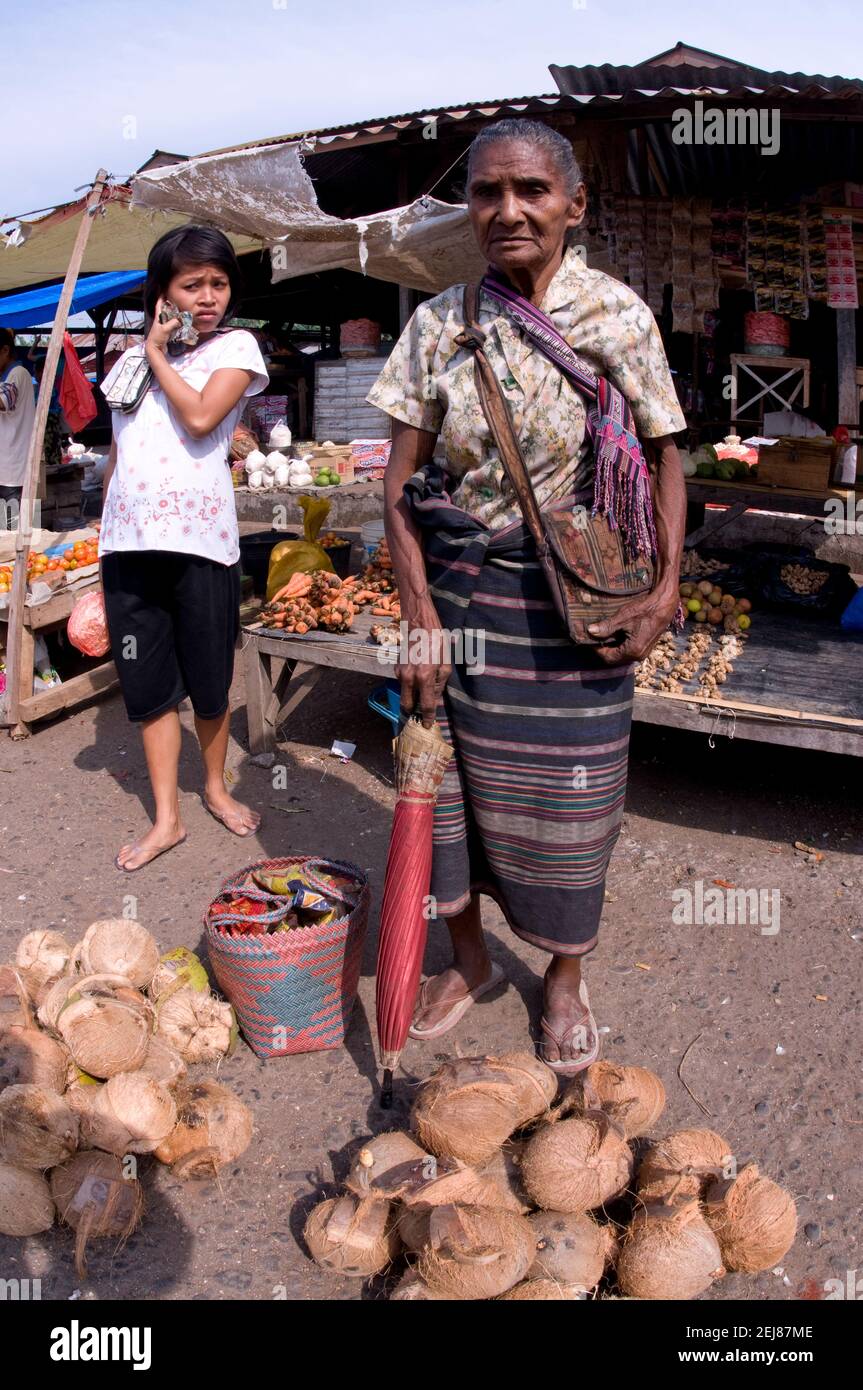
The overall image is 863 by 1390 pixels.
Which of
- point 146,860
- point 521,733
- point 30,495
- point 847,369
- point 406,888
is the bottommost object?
point 146,860

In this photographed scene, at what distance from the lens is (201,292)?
333 centimetres

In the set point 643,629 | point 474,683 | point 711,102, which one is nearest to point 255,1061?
point 474,683

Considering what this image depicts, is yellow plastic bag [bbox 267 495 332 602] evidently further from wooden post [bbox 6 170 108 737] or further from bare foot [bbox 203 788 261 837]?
bare foot [bbox 203 788 261 837]

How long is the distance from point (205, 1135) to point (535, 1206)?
2.69ft

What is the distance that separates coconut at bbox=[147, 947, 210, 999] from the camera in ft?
9.11

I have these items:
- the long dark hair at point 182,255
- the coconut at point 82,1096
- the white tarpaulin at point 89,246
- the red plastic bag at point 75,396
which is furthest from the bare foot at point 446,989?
the white tarpaulin at point 89,246

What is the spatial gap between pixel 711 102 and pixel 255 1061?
192 inches

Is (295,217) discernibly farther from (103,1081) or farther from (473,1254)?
(473,1254)

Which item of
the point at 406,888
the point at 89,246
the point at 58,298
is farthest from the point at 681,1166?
the point at 89,246

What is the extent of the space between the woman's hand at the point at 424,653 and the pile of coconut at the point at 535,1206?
87cm

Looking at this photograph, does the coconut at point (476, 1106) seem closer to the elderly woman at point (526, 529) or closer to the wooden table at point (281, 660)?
the elderly woman at point (526, 529)

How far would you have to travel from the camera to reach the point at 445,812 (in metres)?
2.56
